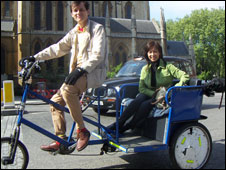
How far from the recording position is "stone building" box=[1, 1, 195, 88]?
3092 cm

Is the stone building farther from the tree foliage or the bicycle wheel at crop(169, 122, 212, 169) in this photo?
the bicycle wheel at crop(169, 122, 212, 169)

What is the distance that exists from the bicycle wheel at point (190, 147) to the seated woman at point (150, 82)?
1.80 ft

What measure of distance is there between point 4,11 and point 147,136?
37489 millimetres

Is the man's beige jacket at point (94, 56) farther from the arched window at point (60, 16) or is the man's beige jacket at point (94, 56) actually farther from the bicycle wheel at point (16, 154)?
the arched window at point (60, 16)

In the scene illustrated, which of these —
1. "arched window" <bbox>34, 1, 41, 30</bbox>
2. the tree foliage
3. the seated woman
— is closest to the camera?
the seated woman

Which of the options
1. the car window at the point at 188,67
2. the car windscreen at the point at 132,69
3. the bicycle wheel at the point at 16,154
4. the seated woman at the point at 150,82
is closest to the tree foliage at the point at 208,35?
the car window at the point at 188,67

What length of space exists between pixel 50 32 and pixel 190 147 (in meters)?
31.5

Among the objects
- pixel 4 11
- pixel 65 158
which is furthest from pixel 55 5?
pixel 65 158

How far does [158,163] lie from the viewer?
3.60m

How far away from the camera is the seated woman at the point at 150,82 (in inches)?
137

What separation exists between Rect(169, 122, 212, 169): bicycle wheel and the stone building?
888 inches

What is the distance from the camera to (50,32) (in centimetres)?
3244

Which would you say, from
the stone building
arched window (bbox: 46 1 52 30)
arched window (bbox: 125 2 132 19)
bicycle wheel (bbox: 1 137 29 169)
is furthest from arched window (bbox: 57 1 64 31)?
bicycle wheel (bbox: 1 137 29 169)

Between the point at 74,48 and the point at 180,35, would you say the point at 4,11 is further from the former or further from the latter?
the point at 74,48
